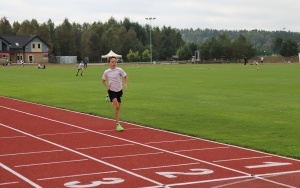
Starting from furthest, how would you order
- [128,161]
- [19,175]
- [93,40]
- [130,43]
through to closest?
[130,43], [93,40], [128,161], [19,175]

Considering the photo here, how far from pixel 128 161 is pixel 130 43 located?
139m

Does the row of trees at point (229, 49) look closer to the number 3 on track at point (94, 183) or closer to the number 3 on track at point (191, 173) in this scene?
the number 3 on track at point (191, 173)

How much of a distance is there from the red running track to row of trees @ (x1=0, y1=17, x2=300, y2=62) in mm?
114540

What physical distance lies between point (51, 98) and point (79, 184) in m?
18.5

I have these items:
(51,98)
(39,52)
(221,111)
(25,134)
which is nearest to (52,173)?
(25,134)

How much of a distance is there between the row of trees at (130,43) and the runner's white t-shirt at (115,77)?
4473 inches

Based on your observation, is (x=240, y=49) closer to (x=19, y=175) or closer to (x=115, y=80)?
(x=115, y=80)

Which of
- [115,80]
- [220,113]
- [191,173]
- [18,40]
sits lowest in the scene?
[220,113]

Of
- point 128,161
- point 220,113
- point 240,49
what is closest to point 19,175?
point 128,161

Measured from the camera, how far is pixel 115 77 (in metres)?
15.0

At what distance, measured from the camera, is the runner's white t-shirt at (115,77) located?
14.9 m

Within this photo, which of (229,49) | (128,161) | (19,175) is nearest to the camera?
(19,175)

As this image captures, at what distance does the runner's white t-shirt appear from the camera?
1493 cm

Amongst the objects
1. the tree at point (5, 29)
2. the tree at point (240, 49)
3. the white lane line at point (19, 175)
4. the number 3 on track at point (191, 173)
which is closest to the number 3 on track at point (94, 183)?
the white lane line at point (19, 175)
